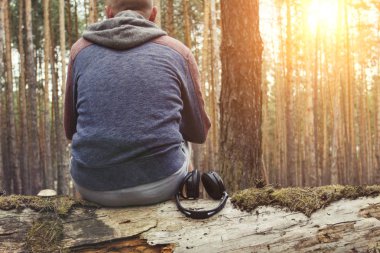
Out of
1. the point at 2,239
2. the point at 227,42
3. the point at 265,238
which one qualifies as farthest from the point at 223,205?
the point at 227,42

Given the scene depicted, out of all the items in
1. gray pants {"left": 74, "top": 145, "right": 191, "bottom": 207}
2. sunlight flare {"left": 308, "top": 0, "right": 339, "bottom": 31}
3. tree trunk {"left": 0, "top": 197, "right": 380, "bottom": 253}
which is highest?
sunlight flare {"left": 308, "top": 0, "right": 339, "bottom": 31}

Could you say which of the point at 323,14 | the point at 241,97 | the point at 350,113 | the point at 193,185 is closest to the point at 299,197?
the point at 193,185

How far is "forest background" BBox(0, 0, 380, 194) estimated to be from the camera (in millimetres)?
4168

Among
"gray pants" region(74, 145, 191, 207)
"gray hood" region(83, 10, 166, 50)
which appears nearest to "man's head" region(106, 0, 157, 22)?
"gray hood" region(83, 10, 166, 50)

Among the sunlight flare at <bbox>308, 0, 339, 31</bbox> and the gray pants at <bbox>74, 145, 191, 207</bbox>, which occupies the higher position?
the sunlight flare at <bbox>308, 0, 339, 31</bbox>

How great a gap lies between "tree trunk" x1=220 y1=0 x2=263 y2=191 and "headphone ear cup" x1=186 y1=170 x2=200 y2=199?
78.7 inches

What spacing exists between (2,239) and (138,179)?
2.30 ft

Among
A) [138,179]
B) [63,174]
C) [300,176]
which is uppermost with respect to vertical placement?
[138,179]

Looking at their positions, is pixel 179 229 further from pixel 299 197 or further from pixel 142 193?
pixel 299 197

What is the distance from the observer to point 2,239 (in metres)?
1.86

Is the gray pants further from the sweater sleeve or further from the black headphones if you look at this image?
the sweater sleeve

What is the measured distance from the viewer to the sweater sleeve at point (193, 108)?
2.33 m

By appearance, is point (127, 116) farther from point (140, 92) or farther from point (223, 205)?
point (223, 205)

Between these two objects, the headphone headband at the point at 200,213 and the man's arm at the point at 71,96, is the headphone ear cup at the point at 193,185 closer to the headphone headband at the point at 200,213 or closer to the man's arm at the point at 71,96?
Result: the headphone headband at the point at 200,213
